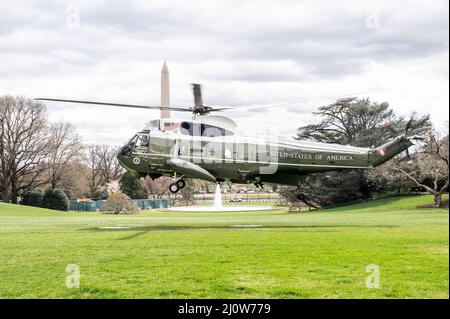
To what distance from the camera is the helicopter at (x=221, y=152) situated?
24.9 m

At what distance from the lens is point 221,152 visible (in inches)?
1010

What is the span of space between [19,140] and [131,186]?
55.6 feet

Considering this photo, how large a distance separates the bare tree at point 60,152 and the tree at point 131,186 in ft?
22.0

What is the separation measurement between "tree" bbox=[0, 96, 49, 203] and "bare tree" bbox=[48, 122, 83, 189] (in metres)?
0.87

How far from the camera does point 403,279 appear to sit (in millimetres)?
11562

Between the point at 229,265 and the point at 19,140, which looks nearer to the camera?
the point at 229,265

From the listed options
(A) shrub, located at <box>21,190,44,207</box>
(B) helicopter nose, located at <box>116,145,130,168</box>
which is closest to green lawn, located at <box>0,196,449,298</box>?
(B) helicopter nose, located at <box>116,145,130,168</box>

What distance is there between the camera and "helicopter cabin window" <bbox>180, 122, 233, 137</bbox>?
2511cm

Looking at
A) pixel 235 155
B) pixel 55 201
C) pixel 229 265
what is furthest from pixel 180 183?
pixel 55 201

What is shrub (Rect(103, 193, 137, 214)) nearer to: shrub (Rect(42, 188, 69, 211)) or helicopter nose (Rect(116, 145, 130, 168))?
shrub (Rect(42, 188, 69, 211))

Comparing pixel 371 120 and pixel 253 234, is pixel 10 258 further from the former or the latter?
pixel 371 120

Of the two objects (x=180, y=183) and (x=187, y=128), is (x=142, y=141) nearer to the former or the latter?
(x=187, y=128)

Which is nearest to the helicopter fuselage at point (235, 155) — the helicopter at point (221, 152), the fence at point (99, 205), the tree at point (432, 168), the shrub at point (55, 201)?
the helicopter at point (221, 152)

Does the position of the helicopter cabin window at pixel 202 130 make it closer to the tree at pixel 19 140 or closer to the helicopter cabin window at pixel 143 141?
the helicopter cabin window at pixel 143 141
